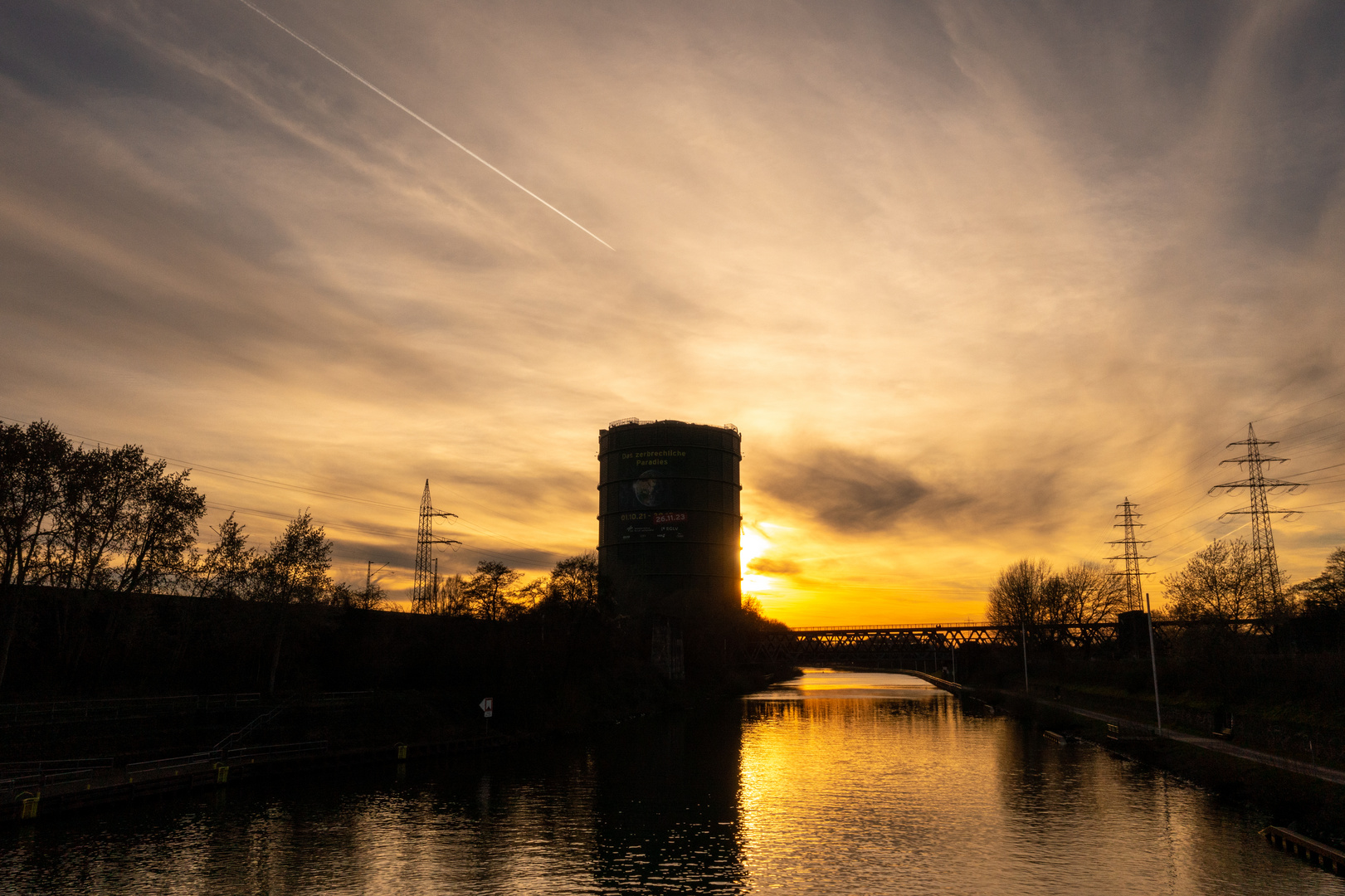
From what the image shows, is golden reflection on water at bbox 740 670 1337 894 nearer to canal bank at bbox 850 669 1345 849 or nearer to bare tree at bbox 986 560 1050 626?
canal bank at bbox 850 669 1345 849

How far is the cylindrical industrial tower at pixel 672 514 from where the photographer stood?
150 meters

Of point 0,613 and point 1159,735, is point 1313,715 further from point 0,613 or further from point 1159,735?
point 0,613

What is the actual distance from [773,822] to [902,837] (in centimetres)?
564

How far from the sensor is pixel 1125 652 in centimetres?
10619

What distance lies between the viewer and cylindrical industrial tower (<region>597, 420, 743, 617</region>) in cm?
14962

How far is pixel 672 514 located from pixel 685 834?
118 meters

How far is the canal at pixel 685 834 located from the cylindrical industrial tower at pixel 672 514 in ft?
303

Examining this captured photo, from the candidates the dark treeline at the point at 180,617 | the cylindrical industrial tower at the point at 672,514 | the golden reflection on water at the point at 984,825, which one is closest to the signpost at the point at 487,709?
the dark treeline at the point at 180,617

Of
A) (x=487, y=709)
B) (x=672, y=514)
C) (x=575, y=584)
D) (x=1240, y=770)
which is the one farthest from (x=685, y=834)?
(x=672, y=514)

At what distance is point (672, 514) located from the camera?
152250 mm

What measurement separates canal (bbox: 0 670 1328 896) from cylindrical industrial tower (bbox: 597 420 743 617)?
92.4 metres

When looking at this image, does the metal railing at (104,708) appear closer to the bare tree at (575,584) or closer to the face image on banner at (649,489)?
the bare tree at (575,584)

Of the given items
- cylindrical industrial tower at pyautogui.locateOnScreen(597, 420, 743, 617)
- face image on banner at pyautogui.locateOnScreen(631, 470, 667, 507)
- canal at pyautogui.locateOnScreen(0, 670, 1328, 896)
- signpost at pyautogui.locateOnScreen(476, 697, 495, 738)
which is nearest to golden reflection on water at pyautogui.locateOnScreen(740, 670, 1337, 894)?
canal at pyautogui.locateOnScreen(0, 670, 1328, 896)

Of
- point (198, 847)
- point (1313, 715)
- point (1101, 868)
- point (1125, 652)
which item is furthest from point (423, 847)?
point (1125, 652)
